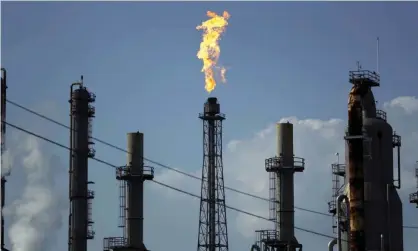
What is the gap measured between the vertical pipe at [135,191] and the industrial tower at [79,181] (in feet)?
13.8

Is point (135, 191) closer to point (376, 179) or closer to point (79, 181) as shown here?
point (79, 181)

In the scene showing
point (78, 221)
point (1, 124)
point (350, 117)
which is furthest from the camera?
point (78, 221)

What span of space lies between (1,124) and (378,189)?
23378mm

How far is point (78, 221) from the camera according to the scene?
226ft

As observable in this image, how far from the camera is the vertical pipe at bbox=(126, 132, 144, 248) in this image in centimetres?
7309

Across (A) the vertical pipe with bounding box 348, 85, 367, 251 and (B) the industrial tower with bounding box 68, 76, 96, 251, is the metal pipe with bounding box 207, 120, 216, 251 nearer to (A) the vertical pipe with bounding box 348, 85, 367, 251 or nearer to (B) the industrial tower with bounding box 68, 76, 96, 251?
(B) the industrial tower with bounding box 68, 76, 96, 251

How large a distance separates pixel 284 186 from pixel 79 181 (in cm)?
1306

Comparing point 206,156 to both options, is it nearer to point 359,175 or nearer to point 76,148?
point 76,148

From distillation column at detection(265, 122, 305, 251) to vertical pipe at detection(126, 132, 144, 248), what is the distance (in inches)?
360

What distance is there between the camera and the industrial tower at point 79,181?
226 feet

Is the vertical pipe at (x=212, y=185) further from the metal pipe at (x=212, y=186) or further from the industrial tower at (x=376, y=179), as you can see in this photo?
the industrial tower at (x=376, y=179)

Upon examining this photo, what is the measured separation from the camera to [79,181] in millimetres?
68875

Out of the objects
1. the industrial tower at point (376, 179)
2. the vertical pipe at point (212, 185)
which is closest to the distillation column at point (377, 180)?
the industrial tower at point (376, 179)

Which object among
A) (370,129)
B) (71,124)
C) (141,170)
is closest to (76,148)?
(71,124)
